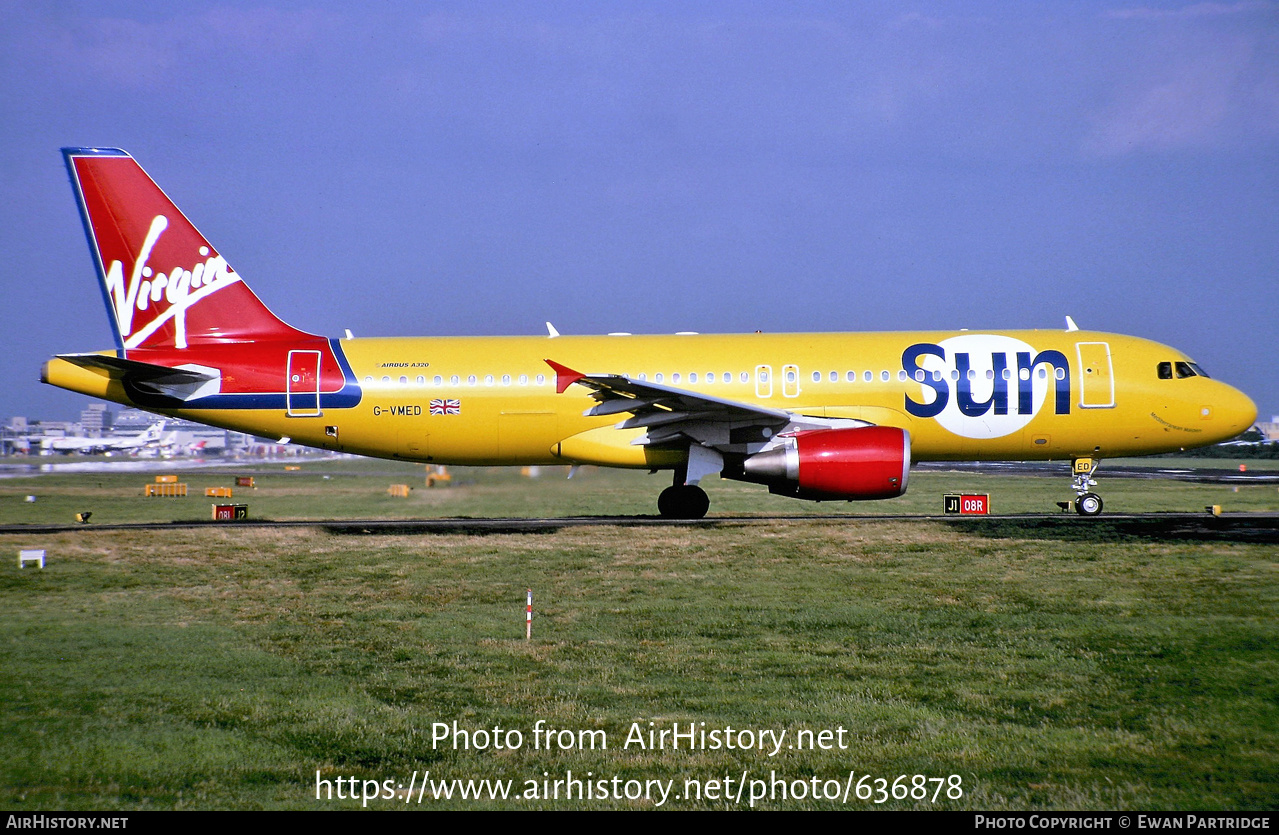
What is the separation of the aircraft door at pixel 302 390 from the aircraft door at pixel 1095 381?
1743 cm

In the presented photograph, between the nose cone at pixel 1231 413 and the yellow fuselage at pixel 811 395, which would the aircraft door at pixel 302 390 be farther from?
the nose cone at pixel 1231 413

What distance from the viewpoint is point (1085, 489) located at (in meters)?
23.3

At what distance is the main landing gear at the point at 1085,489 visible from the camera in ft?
74.3

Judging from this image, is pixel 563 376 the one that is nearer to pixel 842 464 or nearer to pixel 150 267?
pixel 842 464

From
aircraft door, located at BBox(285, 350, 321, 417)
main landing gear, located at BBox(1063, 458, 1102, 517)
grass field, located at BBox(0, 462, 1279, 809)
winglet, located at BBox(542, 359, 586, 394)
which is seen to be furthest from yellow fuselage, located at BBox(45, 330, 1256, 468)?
grass field, located at BBox(0, 462, 1279, 809)

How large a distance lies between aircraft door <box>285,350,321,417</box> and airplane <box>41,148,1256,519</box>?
0.11ft

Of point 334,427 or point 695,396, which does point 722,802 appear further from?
point 334,427

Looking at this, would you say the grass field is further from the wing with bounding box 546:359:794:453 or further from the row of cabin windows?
the row of cabin windows

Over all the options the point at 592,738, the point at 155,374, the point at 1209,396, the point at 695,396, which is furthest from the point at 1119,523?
the point at 155,374

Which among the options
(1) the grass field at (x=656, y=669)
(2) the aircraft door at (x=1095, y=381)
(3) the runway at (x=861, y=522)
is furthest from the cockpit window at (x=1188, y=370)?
(1) the grass field at (x=656, y=669)

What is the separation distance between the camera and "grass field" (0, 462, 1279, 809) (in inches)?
247

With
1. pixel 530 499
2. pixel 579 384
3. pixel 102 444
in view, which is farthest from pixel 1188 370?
pixel 102 444

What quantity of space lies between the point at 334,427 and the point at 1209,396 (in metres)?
20.3

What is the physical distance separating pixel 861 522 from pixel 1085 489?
6.29 metres
